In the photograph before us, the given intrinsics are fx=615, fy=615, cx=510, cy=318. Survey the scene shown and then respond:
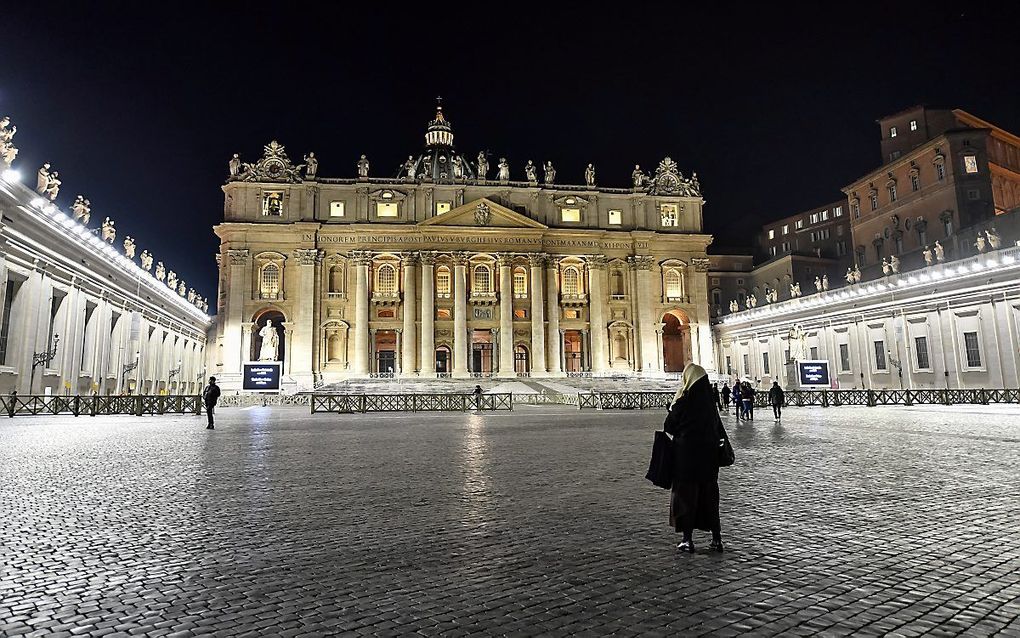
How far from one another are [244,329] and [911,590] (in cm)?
5586

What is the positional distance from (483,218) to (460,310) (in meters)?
8.73

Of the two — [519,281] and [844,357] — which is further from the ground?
[519,281]

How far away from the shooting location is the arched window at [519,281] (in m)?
58.3

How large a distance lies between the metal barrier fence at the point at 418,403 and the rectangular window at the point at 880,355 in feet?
87.0

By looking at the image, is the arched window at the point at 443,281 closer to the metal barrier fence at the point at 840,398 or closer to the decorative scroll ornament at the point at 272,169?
the decorative scroll ornament at the point at 272,169

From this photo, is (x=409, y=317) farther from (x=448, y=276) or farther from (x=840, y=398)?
(x=840, y=398)

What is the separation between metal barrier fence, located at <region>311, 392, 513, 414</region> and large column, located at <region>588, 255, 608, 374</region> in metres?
26.6

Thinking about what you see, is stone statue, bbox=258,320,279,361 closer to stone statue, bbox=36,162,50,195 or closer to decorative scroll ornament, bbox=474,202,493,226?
stone statue, bbox=36,162,50,195

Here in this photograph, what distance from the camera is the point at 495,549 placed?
16.1ft

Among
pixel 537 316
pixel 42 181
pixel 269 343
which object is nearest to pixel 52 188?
pixel 42 181

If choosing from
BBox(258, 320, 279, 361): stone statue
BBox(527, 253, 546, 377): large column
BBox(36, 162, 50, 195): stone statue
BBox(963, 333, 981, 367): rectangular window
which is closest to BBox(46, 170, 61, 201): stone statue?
BBox(36, 162, 50, 195): stone statue

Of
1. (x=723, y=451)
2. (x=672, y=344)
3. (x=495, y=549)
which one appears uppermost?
(x=672, y=344)

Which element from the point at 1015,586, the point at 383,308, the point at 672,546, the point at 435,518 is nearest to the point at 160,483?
the point at 435,518

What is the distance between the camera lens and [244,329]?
53.5 meters
